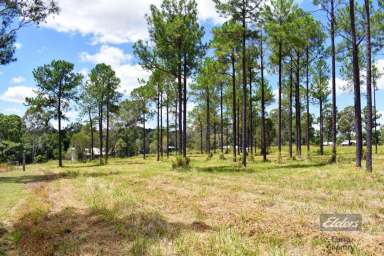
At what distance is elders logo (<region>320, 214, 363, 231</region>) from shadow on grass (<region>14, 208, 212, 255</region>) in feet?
8.42

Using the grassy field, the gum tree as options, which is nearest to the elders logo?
the grassy field

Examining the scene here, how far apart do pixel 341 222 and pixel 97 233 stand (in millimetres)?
5695

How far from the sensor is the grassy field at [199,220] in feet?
24.1

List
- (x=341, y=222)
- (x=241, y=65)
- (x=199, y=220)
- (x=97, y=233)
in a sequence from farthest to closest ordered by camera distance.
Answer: (x=241, y=65), (x=199, y=220), (x=97, y=233), (x=341, y=222)

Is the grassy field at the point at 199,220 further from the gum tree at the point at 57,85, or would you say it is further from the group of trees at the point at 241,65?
the gum tree at the point at 57,85

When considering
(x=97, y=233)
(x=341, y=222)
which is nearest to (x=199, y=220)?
(x=97, y=233)

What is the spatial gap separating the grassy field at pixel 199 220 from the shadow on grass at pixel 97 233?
0.02 metres

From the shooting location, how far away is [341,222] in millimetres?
8445

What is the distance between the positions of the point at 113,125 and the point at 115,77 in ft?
103

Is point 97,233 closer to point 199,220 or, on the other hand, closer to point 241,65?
point 199,220

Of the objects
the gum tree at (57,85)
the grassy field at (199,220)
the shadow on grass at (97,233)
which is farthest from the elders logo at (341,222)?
the gum tree at (57,85)

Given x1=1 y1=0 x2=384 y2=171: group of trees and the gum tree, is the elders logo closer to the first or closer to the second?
x1=1 y1=0 x2=384 y2=171: group of trees

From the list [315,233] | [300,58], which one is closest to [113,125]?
[300,58]

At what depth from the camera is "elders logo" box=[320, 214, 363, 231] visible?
788 cm
